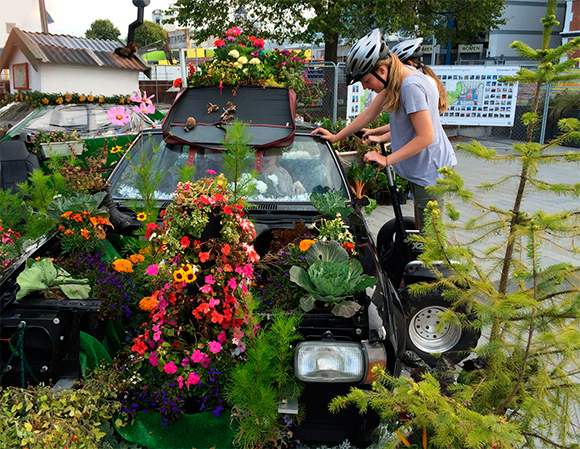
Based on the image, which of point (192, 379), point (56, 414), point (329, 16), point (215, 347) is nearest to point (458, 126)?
point (329, 16)

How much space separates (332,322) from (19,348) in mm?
→ 1469

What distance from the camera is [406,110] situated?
11.1 ft

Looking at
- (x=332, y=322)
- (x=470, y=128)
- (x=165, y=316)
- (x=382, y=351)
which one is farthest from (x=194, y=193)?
(x=470, y=128)

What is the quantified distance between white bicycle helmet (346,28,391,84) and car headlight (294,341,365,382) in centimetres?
199

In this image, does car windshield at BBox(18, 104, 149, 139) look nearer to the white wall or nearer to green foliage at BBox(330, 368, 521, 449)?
the white wall

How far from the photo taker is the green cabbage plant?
248 centimetres

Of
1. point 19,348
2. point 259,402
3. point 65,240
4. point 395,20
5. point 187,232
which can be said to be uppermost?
point 395,20

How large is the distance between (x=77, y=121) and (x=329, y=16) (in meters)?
9.36

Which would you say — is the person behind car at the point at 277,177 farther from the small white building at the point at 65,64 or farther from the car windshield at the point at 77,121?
the small white building at the point at 65,64

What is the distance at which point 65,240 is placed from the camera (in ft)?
9.95

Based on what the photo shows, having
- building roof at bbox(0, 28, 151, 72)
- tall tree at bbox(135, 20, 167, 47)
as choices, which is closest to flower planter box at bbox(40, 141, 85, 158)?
building roof at bbox(0, 28, 151, 72)

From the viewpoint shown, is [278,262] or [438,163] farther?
[438,163]

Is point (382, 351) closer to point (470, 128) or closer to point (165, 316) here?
point (165, 316)

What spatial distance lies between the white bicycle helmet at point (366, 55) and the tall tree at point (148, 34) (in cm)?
6418
